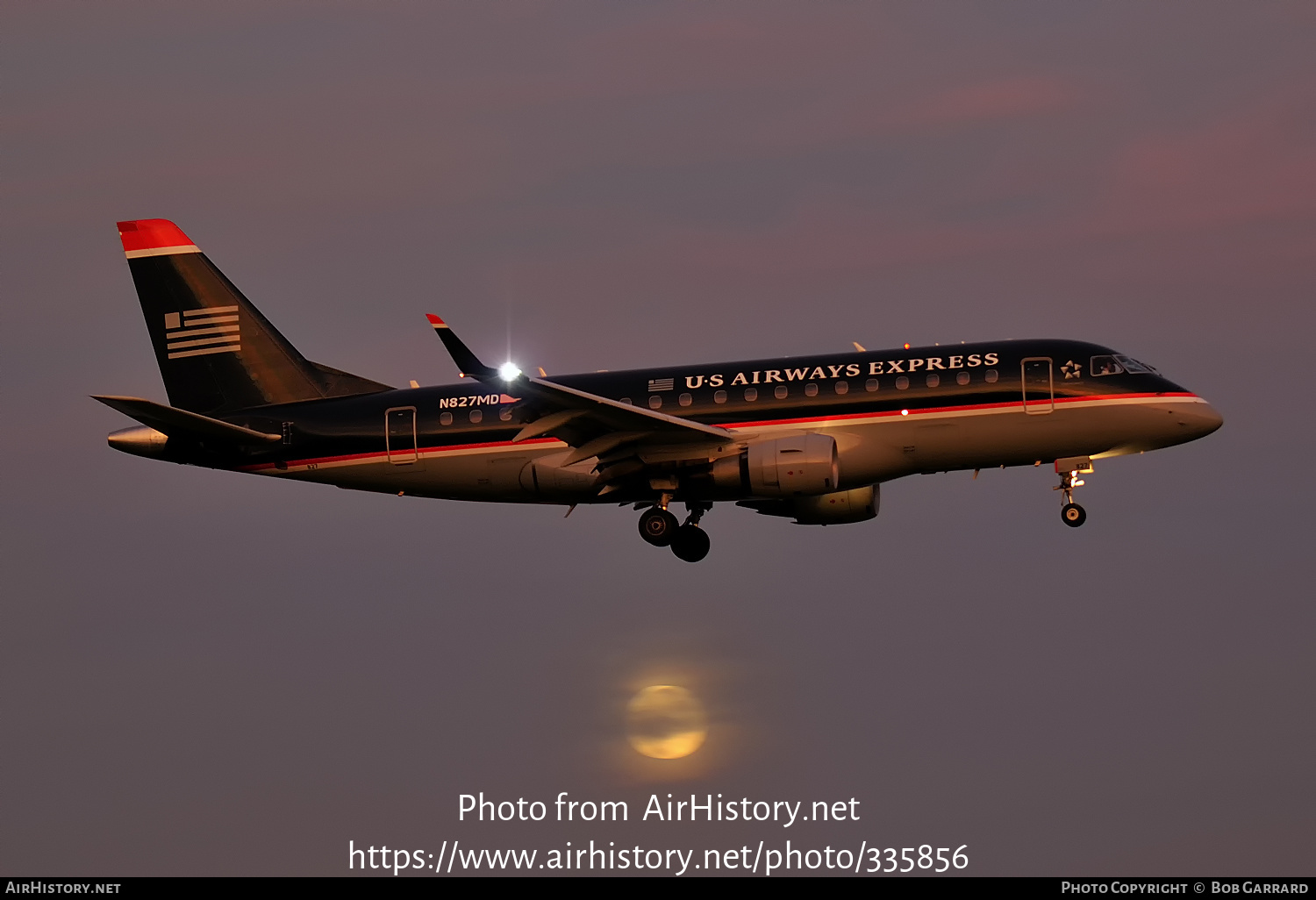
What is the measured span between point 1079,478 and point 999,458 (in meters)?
2.33

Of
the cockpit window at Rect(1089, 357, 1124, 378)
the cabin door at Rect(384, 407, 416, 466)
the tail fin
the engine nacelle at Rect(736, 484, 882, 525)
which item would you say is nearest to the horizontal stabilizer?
the tail fin

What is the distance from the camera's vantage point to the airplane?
4222 cm

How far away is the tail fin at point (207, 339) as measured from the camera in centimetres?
4869

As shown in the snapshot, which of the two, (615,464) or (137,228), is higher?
(137,228)

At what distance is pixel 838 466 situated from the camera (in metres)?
42.4

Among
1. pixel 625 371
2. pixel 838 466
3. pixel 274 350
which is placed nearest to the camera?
pixel 838 466

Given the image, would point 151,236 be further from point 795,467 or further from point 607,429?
point 795,467

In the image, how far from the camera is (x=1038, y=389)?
42375 mm

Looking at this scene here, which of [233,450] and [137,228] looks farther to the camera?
[137,228]

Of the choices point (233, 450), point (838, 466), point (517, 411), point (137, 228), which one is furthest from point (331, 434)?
point (838, 466)

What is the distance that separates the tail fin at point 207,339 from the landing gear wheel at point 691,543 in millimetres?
9909

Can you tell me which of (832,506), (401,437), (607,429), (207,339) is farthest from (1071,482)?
(207,339)

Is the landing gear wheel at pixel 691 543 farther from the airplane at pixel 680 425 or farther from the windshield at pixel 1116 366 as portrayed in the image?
the windshield at pixel 1116 366

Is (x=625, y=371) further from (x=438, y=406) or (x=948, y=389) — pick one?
(x=948, y=389)
